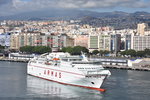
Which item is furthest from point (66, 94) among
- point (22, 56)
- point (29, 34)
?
point (29, 34)

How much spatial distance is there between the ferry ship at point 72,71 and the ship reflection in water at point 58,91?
519 millimetres

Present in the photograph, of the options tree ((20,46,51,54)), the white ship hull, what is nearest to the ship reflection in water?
the white ship hull

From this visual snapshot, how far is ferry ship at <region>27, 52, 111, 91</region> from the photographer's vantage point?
25.6 metres

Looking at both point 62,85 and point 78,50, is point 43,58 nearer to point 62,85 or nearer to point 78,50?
point 62,85

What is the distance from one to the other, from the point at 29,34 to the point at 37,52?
545 inches

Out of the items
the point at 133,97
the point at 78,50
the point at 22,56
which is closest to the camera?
the point at 133,97

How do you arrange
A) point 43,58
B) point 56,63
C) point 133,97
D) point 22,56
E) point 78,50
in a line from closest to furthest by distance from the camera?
point 133,97
point 56,63
point 43,58
point 22,56
point 78,50

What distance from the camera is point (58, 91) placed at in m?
25.2

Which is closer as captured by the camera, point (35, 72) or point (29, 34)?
point (35, 72)

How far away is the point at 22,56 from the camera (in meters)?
66.7

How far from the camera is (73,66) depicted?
27.2 meters

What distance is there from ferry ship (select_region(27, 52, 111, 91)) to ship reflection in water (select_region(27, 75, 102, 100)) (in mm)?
519

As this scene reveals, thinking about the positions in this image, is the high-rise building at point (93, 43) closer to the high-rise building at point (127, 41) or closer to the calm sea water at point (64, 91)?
the high-rise building at point (127, 41)

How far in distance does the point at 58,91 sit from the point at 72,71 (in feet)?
7.44
